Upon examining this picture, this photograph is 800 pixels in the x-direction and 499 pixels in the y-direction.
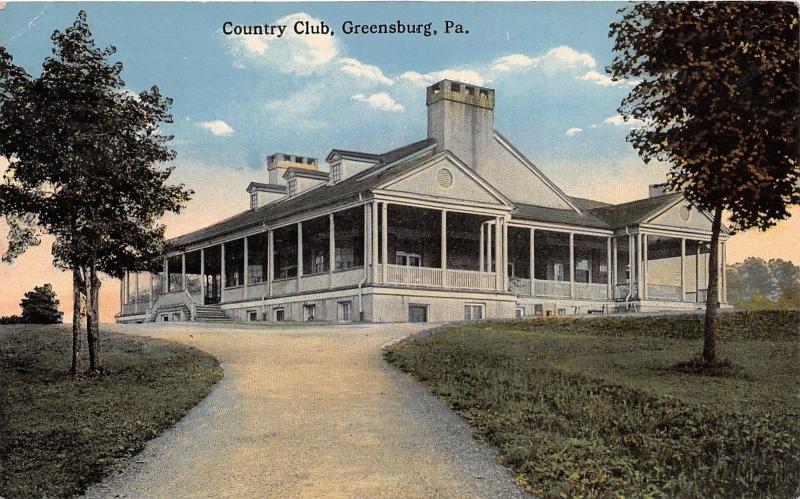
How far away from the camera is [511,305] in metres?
24.3

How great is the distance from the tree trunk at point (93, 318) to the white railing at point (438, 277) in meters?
9.51

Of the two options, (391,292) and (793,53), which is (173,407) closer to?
(793,53)

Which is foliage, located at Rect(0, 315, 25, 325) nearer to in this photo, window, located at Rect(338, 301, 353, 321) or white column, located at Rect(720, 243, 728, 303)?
window, located at Rect(338, 301, 353, 321)

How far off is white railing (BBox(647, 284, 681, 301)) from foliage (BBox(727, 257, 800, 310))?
281 inches

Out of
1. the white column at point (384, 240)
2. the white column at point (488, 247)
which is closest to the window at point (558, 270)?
the white column at point (488, 247)

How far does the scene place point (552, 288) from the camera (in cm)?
2645

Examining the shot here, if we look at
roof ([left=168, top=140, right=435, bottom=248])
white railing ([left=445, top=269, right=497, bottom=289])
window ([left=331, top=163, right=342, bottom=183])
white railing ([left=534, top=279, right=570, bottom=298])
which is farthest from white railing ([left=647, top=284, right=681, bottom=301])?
window ([left=331, top=163, right=342, bottom=183])

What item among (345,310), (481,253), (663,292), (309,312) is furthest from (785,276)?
(309,312)

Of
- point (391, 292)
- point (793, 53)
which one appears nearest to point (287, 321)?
point (391, 292)

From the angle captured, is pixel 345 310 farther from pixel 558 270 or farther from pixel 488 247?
pixel 558 270

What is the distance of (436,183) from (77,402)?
516 inches

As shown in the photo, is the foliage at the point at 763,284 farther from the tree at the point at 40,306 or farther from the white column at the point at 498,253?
the tree at the point at 40,306

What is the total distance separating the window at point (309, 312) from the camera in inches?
914

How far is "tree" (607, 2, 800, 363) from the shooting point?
1138 cm
